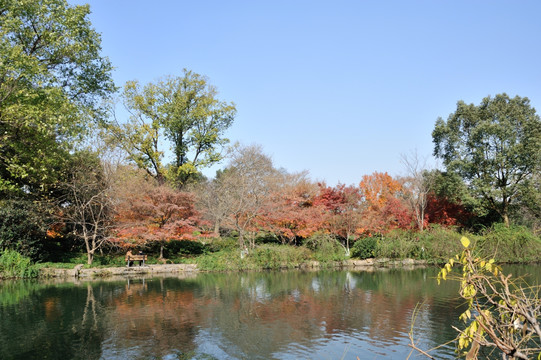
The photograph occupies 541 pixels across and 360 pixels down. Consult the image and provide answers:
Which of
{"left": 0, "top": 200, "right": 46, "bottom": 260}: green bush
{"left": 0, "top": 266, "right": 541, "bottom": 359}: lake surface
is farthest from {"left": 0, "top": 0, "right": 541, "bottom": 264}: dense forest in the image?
{"left": 0, "top": 266, "right": 541, "bottom": 359}: lake surface

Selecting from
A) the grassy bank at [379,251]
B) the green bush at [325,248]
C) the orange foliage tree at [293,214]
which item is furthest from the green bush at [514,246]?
the orange foliage tree at [293,214]

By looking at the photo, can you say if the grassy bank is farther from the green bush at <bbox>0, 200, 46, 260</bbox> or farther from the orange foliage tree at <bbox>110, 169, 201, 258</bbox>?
the green bush at <bbox>0, 200, 46, 260</bbox>

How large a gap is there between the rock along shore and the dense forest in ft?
2.97

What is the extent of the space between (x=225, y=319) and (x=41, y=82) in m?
11.7

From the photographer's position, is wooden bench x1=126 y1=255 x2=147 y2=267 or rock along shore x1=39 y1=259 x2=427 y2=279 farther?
wooden bench x1=126 y1=255 x2=147 y2=267

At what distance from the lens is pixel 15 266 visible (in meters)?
18.3

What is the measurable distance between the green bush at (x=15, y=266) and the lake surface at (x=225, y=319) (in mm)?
1352

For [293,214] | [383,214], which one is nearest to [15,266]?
[293,214]

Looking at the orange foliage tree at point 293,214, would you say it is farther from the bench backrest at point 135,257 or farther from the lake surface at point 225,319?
the lake surface at point 225,319

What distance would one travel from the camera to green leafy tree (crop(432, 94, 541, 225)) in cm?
2489

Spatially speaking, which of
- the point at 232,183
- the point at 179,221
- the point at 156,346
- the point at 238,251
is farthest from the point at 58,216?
the point at 156,346

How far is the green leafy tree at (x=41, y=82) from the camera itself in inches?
582

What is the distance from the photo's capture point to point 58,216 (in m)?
21.0

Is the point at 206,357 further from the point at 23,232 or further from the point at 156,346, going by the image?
the point at 23,232
